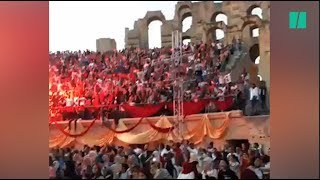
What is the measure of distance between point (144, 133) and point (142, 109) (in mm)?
224

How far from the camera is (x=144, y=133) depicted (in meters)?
4.44

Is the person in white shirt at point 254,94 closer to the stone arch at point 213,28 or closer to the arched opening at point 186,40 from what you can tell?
the stone arch at point 213,28

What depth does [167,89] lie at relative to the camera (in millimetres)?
4508

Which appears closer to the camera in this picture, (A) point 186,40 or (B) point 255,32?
(B) point 255,32

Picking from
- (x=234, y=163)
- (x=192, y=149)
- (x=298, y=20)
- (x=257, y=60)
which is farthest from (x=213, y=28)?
(x=298, y=20)

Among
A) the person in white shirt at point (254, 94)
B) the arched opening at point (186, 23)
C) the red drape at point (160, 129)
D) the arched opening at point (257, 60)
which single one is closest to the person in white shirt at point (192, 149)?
the red drape at point (160, 129)

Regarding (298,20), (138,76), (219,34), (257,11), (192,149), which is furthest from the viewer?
(138,76)

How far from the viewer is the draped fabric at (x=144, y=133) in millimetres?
4359

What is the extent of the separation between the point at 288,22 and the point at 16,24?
1.88m

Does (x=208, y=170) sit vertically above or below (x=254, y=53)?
below

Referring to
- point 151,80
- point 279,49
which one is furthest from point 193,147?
point 279,49

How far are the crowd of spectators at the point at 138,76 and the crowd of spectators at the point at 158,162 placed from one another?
0.40 meters

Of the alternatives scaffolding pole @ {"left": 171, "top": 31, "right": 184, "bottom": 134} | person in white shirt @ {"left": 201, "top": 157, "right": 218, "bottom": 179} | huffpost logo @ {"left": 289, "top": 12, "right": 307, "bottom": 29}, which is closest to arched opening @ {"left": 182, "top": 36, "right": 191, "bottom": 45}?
scaffolding pole @ {"left": 171, "top": 31, "right": 184, "bottom": 134}

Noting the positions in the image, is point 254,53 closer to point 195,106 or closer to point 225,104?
point 225,104
